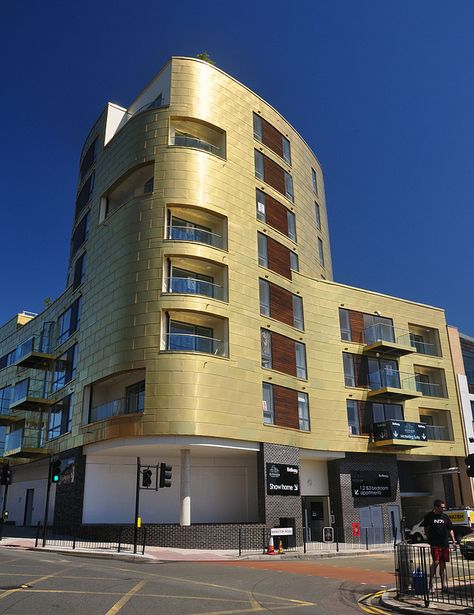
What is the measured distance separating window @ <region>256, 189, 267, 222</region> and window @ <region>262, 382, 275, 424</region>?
1038cm

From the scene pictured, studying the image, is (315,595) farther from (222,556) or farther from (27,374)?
(27,374)

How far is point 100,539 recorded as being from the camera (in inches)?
1111

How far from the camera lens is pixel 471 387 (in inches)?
1745

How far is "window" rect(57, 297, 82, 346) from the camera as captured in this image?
37750 millimetres

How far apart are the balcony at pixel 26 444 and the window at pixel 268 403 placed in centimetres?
1584

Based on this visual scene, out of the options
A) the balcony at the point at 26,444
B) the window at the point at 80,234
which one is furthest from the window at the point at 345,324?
the balcony at the point at 26,444

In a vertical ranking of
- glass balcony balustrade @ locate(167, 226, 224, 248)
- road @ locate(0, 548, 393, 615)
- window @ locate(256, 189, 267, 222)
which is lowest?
road @ locate(0, 548, 393, 615)

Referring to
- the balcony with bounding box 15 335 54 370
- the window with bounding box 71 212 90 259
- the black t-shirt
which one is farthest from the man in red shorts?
the balcony with bounding box 15 335 54 370

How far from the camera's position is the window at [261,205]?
118 ft

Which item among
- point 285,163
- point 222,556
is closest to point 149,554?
point 222,556

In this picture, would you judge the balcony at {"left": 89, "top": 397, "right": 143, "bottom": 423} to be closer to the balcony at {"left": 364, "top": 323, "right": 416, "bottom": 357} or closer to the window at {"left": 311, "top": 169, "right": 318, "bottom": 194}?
the balcony at {"left": 364, "top": 323, "right": 416, "bottom": 357}

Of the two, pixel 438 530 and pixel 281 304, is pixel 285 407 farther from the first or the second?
pixel 438 530

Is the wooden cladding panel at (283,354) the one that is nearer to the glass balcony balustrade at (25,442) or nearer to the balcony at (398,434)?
the balcony at (398,434)

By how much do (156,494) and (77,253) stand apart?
56.6ft
